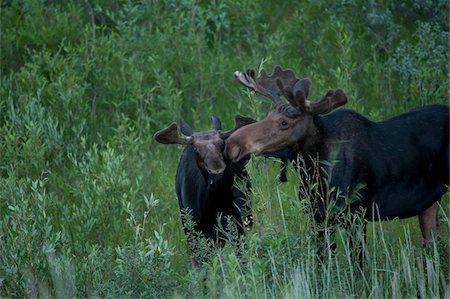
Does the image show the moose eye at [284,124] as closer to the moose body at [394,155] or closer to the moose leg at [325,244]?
the moose body at [394,155]

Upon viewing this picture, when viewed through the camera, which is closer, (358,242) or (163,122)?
(358,242)

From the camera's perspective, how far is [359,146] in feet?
30.9

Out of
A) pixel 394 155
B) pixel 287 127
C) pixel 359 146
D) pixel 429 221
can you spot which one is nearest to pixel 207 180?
pixel 287 127

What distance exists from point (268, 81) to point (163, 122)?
407 cm

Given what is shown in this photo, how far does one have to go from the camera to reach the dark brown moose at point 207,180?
381 inches

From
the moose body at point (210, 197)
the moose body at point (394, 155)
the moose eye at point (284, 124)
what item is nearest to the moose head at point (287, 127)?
the moose eye at point (284, 124)

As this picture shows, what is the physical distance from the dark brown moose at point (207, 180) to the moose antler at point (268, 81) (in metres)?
0.46

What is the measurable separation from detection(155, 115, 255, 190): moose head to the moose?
501 mm

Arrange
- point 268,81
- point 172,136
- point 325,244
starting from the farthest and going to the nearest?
point 172,136 < point 268,81 < point 325,244

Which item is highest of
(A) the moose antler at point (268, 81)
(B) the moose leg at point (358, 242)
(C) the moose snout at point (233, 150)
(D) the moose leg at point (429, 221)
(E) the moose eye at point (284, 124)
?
(A) the moose antler at point (268, 81)

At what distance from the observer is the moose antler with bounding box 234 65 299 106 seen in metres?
9.45

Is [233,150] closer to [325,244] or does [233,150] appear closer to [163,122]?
[325,244]

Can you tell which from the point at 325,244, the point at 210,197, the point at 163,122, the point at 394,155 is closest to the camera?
the point at 325,244

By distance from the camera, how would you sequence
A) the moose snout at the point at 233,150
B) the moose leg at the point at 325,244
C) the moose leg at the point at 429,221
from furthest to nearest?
the moose leg at the point at 429,221 < the moose snout at the point at 233,150 < the moose leg at the point at 325,244
